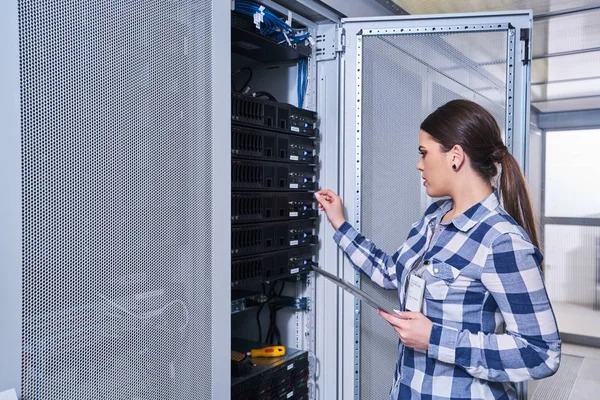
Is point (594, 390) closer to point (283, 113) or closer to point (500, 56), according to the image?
point (500, 56)

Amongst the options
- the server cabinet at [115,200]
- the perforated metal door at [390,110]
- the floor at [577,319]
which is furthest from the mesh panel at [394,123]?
the floor at [577,319]

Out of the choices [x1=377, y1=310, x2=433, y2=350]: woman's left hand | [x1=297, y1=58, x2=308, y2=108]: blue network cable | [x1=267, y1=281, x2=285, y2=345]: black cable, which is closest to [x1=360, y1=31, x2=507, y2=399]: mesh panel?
[x1=297, y1=58, x2=308, y2=108]: blue network cable

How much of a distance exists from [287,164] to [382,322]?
66cm

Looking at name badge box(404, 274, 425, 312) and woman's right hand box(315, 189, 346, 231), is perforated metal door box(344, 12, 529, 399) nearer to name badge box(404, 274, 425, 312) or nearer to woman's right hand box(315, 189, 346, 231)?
woman's right hand box(315, 189, 346, 231)

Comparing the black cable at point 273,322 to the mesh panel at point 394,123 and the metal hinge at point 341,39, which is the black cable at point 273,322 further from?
the metal hinge at point 341,39

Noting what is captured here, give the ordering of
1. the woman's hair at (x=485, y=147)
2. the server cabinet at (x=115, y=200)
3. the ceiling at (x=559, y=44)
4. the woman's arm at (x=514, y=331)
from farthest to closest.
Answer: the ceiling at (x=559, y=44) → the woman's hair at (x=485, y=147) → the woman's arm at (x=514, y=331) → the server cabinet at (x=115, y=200)

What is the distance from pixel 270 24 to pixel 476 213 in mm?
840

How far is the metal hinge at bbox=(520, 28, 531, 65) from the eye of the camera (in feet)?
4.76

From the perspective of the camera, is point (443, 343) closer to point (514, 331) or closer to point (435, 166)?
point (514, 331)

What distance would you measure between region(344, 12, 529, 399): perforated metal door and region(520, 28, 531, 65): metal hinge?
80 millimetres

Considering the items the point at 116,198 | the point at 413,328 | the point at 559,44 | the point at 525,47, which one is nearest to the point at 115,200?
the point at 116,198

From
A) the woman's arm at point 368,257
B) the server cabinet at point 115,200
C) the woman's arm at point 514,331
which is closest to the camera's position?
the server cabinet at point 115,200

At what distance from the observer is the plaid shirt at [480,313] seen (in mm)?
1083

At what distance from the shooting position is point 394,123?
1.60 meters
